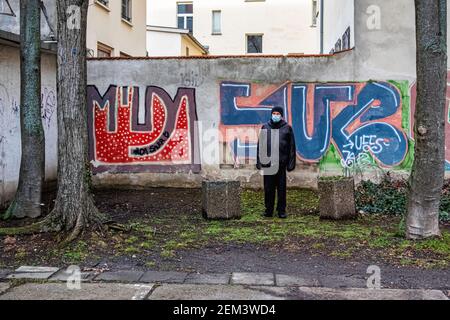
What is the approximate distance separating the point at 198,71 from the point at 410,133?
4626 mm

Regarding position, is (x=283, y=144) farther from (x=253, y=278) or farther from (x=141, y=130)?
(x=141, y=130)

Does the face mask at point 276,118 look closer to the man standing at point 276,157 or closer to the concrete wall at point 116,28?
the man standing at point 276,157

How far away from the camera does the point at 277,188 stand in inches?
343

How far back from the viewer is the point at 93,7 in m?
16.5

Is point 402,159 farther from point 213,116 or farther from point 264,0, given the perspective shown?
→ point 264,0

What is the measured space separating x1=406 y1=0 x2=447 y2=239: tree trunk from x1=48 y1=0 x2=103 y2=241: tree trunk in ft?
14.0

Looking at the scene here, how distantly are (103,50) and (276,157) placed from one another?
35.6 ft

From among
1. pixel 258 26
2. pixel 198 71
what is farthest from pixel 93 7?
pixel 258 26

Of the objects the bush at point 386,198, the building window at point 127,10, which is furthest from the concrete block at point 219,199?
the building window at point 127,10

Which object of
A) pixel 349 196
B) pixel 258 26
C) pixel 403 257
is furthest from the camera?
pixel 258 26

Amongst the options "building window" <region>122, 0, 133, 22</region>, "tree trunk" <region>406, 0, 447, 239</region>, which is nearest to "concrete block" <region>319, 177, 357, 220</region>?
"tree trunk" <region>406, 0, 447, 239</region>

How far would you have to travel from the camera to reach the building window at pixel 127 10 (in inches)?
778

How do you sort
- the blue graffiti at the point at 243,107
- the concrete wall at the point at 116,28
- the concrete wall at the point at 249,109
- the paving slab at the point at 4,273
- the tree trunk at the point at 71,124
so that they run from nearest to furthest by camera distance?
the paving slab at the point at 4,273
the tree trunk at the point at 71,124
the concrete wall at the point at 249,109
the blue graffiti at the point at 243,107
the concrete wall at the point at 116,28

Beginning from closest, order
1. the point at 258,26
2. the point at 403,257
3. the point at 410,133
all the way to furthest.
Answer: the point at 403,257
the point at 410,133
the point at 258,26
